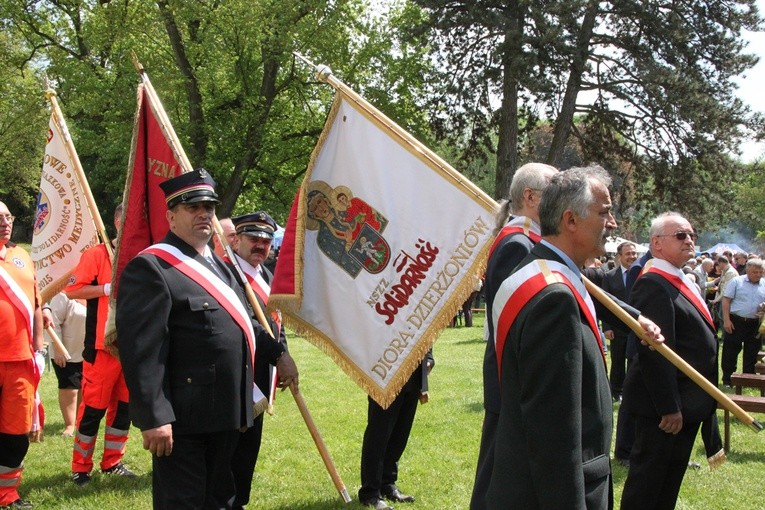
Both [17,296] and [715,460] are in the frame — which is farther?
[17,296]

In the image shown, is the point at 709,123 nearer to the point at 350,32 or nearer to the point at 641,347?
the point at 350,32

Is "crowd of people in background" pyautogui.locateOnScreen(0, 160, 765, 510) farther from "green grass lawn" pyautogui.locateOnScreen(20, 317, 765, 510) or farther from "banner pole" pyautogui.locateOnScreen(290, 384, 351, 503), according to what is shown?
"green grass lawn" pyautogui.locateOnScreen(20, 317, 765, 510)

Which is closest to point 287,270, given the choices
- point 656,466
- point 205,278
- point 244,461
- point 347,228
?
point 347,228

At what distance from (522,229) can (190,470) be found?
2065 millimetres

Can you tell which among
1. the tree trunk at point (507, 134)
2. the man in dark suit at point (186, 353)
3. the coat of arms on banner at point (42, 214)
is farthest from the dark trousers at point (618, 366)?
the tree trunk at point (507, 134)

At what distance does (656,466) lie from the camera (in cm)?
453

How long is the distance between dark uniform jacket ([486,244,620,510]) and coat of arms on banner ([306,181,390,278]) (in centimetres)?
238

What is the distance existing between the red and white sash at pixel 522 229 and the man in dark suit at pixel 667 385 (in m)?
1.16

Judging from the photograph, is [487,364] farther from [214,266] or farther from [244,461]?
[244,461]

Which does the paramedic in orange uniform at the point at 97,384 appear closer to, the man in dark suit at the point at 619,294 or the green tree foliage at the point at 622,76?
the man in dark suit at the point at 619,294

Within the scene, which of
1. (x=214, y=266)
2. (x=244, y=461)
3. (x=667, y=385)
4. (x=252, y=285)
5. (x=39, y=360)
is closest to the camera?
(x=214, y=266)

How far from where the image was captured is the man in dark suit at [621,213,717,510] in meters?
4.50

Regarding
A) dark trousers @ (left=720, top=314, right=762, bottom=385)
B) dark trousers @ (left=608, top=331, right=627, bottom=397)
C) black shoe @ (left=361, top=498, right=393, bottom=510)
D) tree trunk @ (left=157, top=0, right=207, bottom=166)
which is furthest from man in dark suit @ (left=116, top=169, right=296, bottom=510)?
tree trunk @ (left=157, top=0, right=207, bottom=166)

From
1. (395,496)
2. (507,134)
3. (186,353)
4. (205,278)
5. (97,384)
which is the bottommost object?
(395,496)
